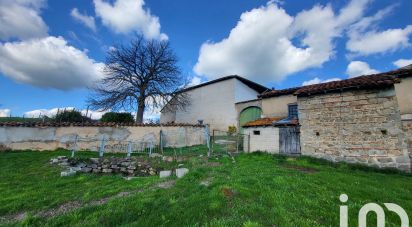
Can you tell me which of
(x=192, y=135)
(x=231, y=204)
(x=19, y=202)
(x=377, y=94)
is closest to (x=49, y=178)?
(x=19, y=202)

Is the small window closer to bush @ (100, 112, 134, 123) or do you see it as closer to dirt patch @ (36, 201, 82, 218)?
dirt patch @ (36, 201, 82, 218)

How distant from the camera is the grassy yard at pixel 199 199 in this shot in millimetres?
3615

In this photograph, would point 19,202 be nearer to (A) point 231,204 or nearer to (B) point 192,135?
(A) point 231,204

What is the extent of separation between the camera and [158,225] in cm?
341

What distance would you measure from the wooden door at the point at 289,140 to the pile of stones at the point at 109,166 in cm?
771

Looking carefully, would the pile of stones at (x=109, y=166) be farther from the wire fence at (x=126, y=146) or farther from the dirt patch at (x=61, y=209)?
the dirt patch at (x=61, y=209)

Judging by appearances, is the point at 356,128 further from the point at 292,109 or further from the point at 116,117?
the point at 116,117

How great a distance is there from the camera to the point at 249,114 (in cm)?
1917

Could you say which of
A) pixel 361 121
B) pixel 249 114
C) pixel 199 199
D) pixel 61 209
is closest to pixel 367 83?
pixel 361 121

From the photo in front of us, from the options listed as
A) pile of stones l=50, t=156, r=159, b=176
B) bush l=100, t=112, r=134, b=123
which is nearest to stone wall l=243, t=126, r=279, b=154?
pile of stones l=50, t=156, r=159, b=176

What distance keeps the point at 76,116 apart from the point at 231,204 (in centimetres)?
2325

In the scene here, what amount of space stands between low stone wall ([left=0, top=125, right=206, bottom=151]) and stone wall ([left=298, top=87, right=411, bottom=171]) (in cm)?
1012

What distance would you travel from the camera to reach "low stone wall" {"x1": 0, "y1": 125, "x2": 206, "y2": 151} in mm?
12570

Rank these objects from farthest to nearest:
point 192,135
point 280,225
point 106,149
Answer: point 192,135 → point 106,149 → point 280,225
